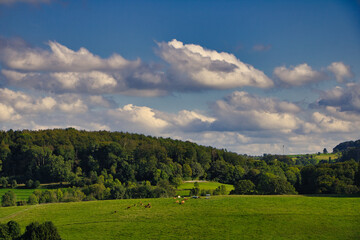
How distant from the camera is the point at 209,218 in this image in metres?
75.4

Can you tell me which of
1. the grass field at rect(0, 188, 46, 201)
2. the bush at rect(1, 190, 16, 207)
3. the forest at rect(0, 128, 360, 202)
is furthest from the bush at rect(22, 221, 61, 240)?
the grass field at rect(0, 188, 46, 201)

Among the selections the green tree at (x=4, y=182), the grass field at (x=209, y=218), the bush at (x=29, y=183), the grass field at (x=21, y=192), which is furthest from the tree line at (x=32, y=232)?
the green tree at (x=4, y=182)

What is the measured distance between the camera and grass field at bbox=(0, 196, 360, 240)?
219 ft

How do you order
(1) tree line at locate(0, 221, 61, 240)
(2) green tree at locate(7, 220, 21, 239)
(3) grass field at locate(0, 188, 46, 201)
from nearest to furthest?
(1) tree line at locate(0, 221, 61, 240) < (2) green tree at locate(7, 220, 21, 239) < (3) grass field at locate(0, 188, 46, 201)

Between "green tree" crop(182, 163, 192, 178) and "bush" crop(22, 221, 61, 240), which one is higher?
"green tree" crop(182, 163, 192, 178)

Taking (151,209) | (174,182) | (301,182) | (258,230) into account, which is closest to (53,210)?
(151,209)

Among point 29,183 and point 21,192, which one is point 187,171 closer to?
point 29,183

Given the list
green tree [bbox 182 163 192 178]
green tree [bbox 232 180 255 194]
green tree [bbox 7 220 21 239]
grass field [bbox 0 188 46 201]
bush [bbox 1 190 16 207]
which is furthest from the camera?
green tree [bbox 182 163 192 178]

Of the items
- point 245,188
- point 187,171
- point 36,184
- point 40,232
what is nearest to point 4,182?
point 36,184

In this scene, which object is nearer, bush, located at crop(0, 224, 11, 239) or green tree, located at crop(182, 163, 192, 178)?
bush, located at crop(0, 224, 11, 239)

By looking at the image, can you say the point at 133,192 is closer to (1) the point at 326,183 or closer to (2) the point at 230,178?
(1) the point at 326,183

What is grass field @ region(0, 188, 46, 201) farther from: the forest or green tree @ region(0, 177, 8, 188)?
the forest

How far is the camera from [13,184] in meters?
164

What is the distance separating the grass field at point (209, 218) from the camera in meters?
66.7
